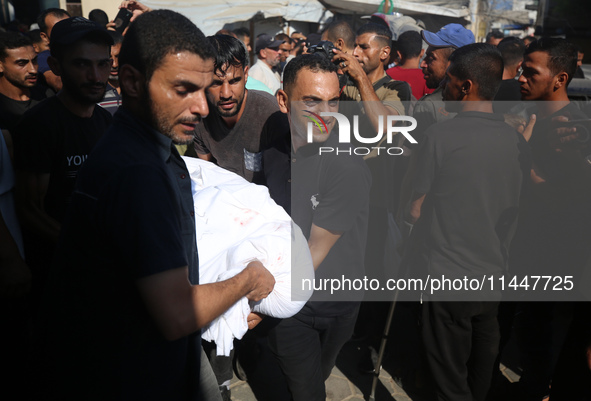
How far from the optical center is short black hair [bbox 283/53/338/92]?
8.07 ft

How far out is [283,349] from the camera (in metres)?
2.28

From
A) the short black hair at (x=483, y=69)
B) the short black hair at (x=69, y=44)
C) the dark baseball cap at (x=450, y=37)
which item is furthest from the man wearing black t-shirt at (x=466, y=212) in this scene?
the short black hair at (x=69, y=44)

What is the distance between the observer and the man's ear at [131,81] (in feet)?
4.66

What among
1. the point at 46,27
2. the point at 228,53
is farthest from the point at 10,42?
the point at 228,53

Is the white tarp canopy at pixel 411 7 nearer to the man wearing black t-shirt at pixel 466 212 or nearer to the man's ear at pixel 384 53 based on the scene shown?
the man's ear at pixel 384 53

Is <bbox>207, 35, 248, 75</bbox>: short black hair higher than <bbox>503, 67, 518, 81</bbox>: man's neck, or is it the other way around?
<bbox>207, 35, 248, 75</bbox>: short black hair

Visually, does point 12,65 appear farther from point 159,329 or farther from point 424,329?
point 424,329

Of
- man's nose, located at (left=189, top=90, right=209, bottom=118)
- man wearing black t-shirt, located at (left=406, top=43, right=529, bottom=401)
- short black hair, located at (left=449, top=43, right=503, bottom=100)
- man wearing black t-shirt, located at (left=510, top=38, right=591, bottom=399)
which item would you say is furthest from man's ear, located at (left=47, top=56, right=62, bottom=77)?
man wearing black t-shirt, located at (left=510, top=38, right=591, bottom=399)

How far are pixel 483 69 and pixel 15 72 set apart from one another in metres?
3.79

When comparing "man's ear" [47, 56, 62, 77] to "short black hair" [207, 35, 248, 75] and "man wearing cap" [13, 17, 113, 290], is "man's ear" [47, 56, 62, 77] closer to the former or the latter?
"man wearing cap" [13, 17, 113, 290]

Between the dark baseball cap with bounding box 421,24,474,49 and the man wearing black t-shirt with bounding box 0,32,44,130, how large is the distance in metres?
3.74

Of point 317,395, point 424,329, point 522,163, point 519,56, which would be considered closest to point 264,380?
point 317,395

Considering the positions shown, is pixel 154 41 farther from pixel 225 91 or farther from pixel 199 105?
pixel 225 91

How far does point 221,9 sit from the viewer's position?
400 inches
